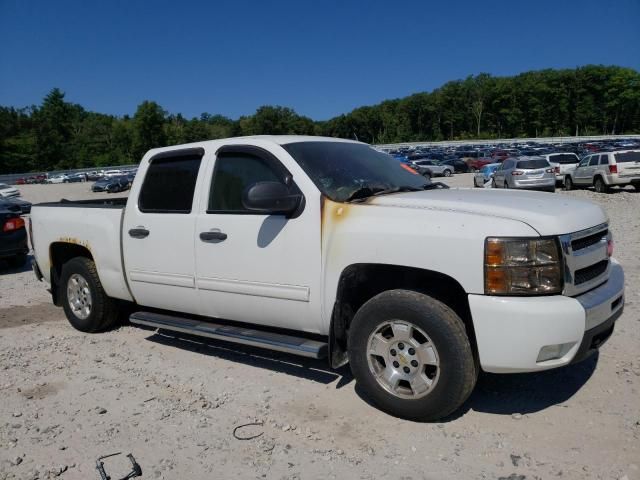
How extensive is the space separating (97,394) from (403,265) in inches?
102

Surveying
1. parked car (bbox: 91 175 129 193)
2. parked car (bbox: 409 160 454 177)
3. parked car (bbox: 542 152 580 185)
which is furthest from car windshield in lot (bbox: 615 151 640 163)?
parked car (bbox: 91 175 129 193)

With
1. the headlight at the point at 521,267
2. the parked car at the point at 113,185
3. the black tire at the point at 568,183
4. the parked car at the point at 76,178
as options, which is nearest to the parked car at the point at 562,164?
the black tire at the point at 568,183

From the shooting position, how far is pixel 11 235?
32.4 ft

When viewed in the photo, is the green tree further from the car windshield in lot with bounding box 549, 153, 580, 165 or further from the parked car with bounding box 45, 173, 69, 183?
the car windshield in lot with bounding box 549, 153, 580, 165

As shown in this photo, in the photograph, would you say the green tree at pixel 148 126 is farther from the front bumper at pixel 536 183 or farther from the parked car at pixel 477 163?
the front bumper at pixel 536 183

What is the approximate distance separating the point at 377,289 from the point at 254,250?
95 cm

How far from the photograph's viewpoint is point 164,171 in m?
4.83

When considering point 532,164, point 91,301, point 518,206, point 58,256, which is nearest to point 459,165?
point 532,164

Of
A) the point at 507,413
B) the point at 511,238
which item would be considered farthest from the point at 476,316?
the point at 507,413

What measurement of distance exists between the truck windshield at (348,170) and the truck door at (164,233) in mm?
1017

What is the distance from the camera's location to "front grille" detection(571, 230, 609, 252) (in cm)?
325

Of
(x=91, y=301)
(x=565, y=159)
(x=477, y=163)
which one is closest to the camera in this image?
(x=91, y=301)

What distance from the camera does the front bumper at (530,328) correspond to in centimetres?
301

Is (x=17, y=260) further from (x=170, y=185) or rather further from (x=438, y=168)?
(x=438, y=168)
